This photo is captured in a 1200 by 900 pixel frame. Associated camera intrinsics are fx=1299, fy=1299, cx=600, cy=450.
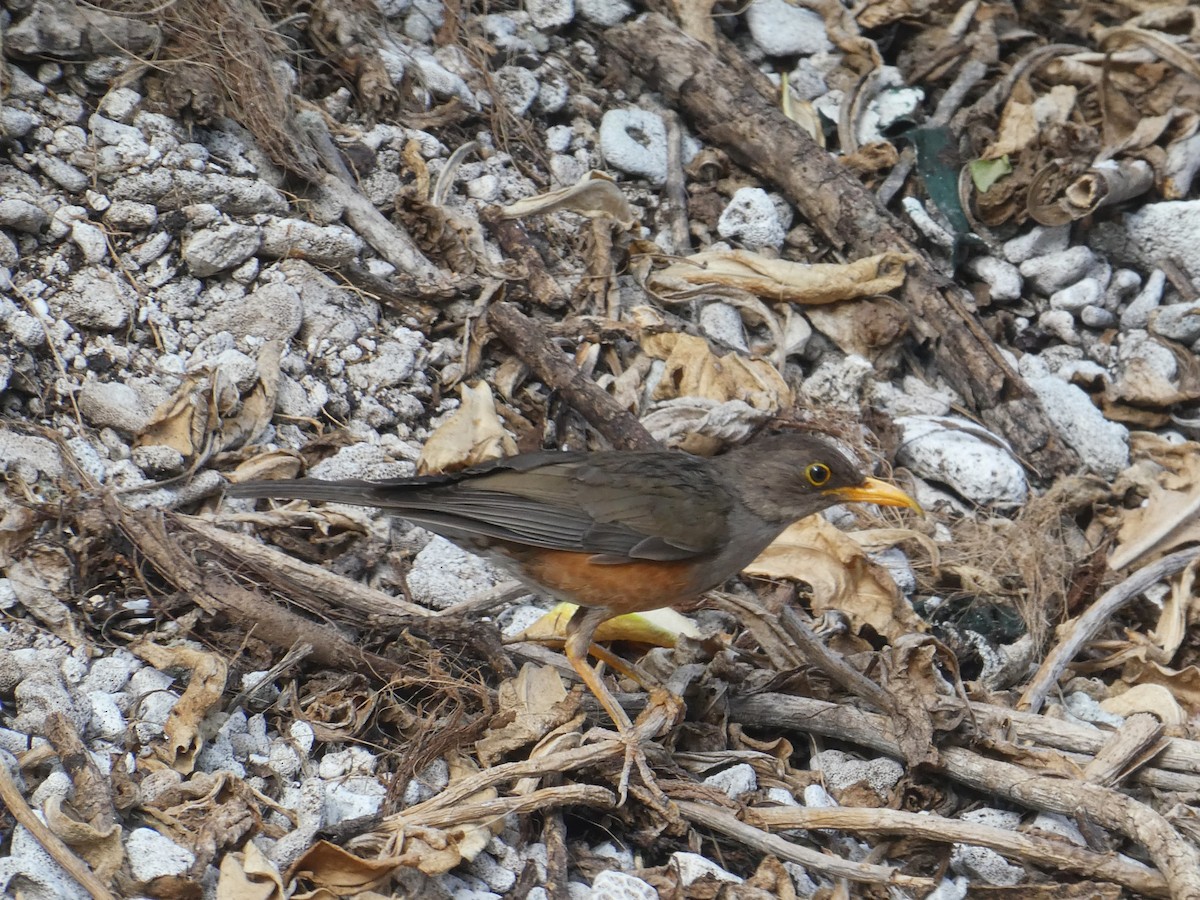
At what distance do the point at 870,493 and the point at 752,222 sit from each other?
242 centimetres

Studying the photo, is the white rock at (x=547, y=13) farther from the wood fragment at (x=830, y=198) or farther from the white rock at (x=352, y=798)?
Result: the white rock at (x=352, y=798)

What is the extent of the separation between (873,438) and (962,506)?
572 mm

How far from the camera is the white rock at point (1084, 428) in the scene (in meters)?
6.98

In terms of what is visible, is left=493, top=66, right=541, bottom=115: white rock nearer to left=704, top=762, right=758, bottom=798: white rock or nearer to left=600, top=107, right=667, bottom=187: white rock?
left=600, top=107, right=667, bottom=187: white rock

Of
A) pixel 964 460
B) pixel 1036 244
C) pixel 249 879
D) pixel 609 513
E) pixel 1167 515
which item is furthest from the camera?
pixel 1036 244

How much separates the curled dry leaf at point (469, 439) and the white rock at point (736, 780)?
1.76 metres

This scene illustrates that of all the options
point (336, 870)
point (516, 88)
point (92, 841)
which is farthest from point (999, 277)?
point (92, 841)

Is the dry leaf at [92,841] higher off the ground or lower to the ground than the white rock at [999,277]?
higher

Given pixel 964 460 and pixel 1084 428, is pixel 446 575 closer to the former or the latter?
pixel 964 460

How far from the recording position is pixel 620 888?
4.05 m

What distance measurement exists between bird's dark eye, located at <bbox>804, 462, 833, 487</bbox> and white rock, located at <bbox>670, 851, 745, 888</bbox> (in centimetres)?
181

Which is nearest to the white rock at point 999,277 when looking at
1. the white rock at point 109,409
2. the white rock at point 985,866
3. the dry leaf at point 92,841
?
the white rock at point 985,866

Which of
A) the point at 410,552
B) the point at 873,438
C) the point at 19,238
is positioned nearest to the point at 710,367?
the point at 873,438

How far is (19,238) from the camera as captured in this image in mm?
5578
